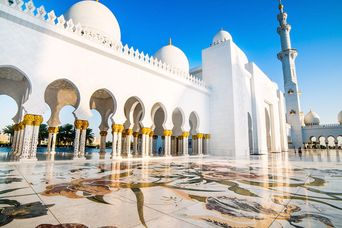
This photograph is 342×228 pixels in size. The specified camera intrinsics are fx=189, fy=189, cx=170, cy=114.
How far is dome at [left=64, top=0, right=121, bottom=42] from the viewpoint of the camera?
1048 centimetres

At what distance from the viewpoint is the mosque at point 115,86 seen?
20.2 feet

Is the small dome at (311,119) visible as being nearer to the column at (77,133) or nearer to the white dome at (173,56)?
the white dome at (173,56)

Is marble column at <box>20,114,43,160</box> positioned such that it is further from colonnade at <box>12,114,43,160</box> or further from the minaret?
the minaret

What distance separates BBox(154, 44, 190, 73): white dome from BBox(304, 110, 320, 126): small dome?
103ft

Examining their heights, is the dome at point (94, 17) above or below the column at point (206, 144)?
above

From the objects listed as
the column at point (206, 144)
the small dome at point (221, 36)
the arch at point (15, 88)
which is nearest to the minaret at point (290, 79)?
the small dome at point (221, 36)

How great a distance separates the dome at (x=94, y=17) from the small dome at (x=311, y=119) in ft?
123

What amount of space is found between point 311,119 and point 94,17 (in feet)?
128

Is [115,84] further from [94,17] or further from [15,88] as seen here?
[15,88]

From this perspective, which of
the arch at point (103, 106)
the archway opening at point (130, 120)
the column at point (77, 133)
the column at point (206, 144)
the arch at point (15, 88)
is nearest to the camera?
the column at point (77, 133)

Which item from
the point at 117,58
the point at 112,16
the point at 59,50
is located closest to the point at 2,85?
the point at 59,50

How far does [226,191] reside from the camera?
7.41 feet

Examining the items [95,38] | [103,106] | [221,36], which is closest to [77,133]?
[95,38]

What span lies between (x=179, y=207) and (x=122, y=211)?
19.0 inches
